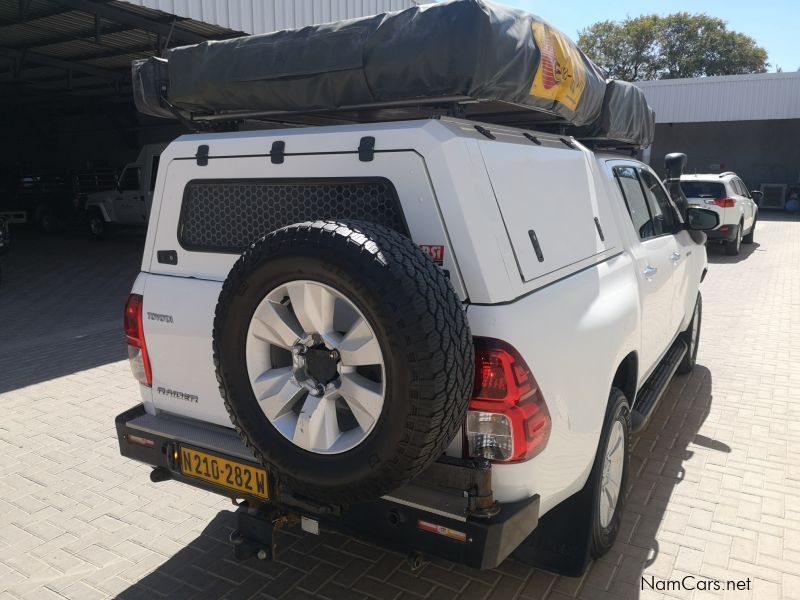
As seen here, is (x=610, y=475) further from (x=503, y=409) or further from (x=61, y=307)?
(x=61, y=307)

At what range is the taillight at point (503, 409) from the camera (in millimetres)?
2193

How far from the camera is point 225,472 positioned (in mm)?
2631

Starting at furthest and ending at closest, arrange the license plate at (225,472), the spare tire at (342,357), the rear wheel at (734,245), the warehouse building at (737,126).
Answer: the warehouse building at (737,126) < the rear wheel at (734,245) < the license plate at (225,472) < the spare tire at (342,357)

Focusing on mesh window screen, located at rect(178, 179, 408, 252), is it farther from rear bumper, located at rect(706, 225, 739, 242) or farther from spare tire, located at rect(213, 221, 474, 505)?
rear bumper, located at rect(706, 225, 739, 242)

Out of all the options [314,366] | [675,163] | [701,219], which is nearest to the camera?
[314,366]

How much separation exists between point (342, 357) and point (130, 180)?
15541 mm

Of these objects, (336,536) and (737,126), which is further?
(737,126)

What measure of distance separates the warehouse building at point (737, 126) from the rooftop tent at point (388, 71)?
1059 inches

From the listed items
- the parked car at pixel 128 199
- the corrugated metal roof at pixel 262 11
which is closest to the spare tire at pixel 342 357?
the corrugated metal roof at pixel 262 11

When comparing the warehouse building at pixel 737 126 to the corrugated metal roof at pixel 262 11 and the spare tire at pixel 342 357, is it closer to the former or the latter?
the corrugated metal roof at pixel 262 11

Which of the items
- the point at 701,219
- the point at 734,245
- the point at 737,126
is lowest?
the point at 734,245

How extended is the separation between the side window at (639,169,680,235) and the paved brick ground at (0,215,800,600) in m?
1.44

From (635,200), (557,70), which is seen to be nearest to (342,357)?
(557,70)

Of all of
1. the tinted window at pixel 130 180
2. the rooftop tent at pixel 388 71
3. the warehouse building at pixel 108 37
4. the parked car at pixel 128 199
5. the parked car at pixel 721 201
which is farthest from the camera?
the tinted window at pixel 130 180
